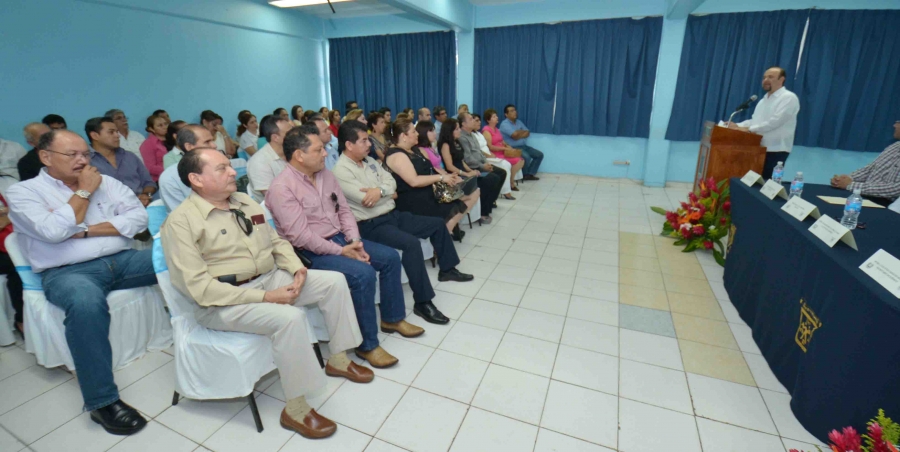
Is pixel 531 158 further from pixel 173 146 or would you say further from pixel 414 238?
pixel 173 146

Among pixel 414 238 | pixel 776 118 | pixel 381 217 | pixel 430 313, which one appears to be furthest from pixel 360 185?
pixel 776 118

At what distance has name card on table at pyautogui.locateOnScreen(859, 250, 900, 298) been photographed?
4.48 ft

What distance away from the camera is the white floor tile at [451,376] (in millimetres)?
2006

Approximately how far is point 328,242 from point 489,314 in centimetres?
114

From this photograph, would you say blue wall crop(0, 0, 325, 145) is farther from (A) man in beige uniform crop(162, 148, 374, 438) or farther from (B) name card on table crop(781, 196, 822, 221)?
(B) name card on table crop(781, 196, 822, 221)

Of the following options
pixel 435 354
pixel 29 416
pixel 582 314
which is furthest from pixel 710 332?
pixel 29 416

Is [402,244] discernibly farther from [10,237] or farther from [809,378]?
[809,378]

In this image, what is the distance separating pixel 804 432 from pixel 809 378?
256mm

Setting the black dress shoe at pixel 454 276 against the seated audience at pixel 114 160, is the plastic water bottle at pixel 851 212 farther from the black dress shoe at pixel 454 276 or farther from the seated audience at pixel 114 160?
the seated audience at pixel 114 160

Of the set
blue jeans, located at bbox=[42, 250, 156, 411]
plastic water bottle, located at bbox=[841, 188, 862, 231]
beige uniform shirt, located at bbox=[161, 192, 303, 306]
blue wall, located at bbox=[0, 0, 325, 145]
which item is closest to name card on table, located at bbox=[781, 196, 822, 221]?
plastic water bottle, located at bbox=[841, 188, 862, 231]

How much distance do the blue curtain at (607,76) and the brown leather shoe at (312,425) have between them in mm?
6049

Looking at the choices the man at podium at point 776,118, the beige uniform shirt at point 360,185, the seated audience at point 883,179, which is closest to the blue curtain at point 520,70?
the man at podium at point 776,118

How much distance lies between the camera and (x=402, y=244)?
103 inches

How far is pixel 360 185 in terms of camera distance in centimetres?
271
